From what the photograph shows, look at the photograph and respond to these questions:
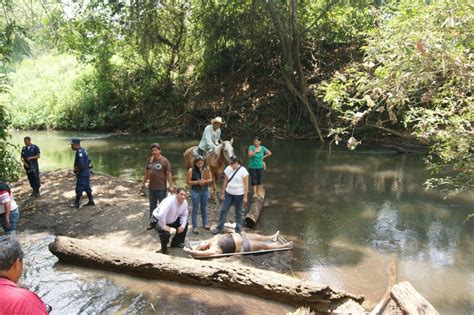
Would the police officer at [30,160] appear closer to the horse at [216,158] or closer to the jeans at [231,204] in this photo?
the horse at [216,158]

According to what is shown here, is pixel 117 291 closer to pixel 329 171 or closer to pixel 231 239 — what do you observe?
pixel 231 239

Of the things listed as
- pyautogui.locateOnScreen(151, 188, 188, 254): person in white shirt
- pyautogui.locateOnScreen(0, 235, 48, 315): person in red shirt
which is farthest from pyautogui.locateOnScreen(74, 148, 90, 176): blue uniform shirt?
pyautogui.locateOnScreen(0, 235, 48, 315): person in red shirt

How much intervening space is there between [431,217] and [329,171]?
5.54 meters

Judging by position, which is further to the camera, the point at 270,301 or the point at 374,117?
the point at 374,117

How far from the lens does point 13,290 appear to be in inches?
100

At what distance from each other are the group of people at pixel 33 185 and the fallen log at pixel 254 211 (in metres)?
3.91

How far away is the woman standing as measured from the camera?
28.6 feet

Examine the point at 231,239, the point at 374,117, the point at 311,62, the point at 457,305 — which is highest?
the point at 311,62

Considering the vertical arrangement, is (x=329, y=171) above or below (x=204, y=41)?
below

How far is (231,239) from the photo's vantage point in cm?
756

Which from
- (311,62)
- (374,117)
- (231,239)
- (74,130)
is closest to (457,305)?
(231,239)

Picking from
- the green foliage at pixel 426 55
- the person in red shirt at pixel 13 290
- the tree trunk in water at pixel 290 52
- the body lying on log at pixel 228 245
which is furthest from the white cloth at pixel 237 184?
the tree trunk in water at pixel 290 52

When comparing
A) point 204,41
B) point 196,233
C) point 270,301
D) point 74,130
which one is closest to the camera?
point 270,301

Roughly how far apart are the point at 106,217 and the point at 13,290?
7.43 m
